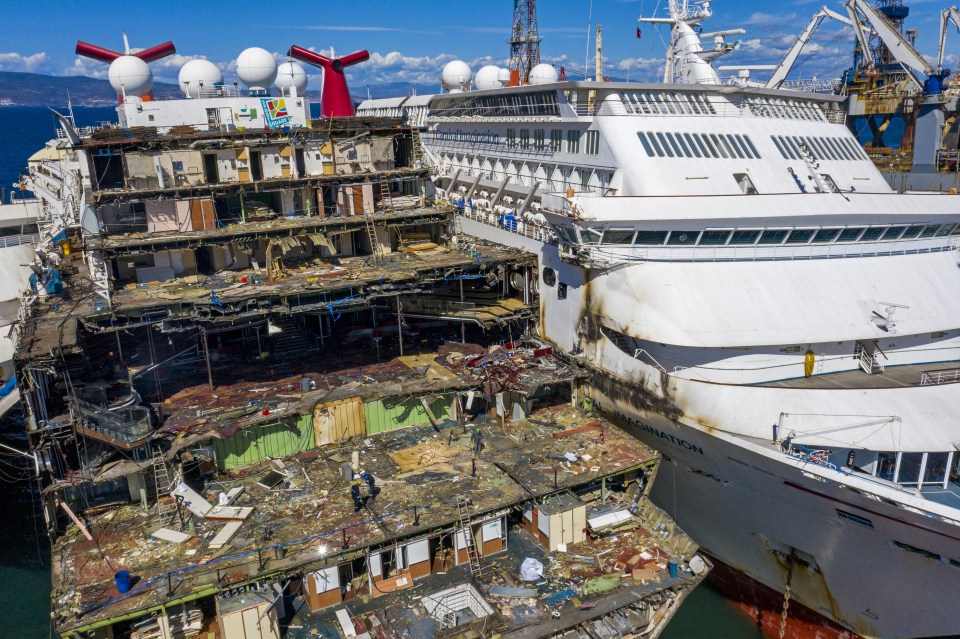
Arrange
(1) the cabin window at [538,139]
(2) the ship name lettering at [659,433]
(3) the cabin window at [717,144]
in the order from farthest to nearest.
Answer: (1) the cabin window at [538,139], (3) the cabin window at [717,144], (2) the ship name lettering at [659,433]

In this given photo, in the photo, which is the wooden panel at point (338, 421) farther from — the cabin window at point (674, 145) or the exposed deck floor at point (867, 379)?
the cabin window at point (674, 145)

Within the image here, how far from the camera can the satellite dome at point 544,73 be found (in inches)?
1998

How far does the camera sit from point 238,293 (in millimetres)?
27719

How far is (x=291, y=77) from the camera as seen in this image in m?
45.4

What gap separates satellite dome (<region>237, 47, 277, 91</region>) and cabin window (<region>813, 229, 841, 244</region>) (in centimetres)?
3384

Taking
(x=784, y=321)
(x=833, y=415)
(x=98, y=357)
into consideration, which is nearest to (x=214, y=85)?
(x=98, y=357)

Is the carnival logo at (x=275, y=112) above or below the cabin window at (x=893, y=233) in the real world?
above

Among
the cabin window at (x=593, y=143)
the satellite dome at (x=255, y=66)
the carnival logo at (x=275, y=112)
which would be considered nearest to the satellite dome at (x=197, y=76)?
the satellite dome at (x=255, y=66)

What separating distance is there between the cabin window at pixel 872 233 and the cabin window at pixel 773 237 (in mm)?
3605

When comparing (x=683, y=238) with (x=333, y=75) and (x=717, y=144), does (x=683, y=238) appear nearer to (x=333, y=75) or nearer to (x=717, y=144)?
(x=717, y=144)

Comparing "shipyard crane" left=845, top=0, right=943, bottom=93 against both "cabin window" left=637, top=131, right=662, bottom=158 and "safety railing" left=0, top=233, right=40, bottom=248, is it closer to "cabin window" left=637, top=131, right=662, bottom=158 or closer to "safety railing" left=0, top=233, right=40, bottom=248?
"cabin window" left=637, top=131, right=662, bottom=158

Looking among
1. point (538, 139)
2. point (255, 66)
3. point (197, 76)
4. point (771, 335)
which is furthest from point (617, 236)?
point (197, 76)

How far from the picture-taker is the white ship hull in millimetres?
19484

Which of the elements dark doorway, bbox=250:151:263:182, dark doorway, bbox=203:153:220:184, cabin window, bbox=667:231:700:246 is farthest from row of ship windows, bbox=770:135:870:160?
dark doorway, bbox=203:153:220:184
